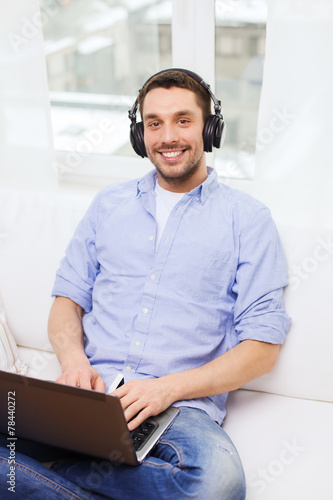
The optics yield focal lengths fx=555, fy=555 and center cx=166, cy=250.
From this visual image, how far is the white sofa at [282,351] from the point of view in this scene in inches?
51.8

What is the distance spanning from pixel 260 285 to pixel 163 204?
14.8 inches

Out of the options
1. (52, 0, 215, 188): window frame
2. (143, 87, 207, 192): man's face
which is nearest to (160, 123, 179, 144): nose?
(143, 87, 207, 192): man's face

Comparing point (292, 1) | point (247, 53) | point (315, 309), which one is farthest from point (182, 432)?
point (247, 53)

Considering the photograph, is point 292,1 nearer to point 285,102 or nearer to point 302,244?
point 285,102

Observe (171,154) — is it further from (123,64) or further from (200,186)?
(123,64)

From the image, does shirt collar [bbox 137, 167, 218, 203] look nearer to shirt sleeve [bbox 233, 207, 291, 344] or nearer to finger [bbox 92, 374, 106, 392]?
shirt sleeve [bbox 233, 207, 291, 344]

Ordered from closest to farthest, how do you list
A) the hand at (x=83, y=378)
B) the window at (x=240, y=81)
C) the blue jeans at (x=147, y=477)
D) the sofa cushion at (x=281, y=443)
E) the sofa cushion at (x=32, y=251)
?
the blue jeans at (x=147, y=477), the sofa cushion at (x=281, y=443), the hand at (x=83, y=378), the sofa cushion at (x=32, y=251), the window at (x=240, y=81)

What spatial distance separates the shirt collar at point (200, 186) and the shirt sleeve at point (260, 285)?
6.2 inches

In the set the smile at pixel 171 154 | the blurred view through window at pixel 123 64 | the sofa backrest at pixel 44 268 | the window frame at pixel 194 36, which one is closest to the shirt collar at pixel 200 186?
the smile at pixel 171 154

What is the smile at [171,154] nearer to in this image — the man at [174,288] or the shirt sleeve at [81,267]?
the man at [174,288]

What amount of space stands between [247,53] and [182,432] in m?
2.51

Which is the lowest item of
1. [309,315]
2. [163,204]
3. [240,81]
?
[309,315]

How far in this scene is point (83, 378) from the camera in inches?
54.2

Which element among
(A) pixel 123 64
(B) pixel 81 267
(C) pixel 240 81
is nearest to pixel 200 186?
(B) pixel 81 267
